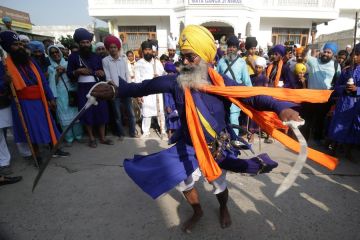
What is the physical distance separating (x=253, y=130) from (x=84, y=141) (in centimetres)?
337

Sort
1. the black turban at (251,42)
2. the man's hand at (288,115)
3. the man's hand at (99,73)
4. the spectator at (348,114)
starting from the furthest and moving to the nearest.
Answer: the black turban at (251,42) → the man's hand at (99,73) → the spectator at (348,114) → the man's hand at (288,115)

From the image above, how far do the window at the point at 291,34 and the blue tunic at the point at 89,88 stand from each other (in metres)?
18.9

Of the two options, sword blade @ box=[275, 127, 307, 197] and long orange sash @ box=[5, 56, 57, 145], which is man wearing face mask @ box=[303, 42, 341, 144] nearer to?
sword blade @ box=[275, 127, 307, 197]

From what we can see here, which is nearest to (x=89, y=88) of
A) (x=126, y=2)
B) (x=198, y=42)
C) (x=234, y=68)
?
(x=234, y=68)

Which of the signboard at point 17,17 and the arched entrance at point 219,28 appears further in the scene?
the signboard at point 17,17

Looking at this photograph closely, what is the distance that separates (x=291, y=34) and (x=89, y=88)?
20.0 metres

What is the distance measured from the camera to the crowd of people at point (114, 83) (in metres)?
3.62

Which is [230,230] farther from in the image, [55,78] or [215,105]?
[55,78]

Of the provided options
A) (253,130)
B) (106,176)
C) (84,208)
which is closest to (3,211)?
(84,208)

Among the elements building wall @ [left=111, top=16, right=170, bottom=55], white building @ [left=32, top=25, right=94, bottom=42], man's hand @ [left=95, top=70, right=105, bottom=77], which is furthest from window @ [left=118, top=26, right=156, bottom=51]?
man's hand @ [left=95, top=70, right=105, bottom=77]

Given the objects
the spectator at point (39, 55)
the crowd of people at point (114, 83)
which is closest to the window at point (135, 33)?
the crowd of people at point (114, 83)

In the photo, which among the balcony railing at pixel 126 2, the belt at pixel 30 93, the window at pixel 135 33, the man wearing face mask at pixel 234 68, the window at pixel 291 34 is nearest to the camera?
the belt at pixel 30 93

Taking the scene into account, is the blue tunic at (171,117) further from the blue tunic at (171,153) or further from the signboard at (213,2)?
the signboard at (213,2)

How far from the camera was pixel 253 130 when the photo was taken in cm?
488
